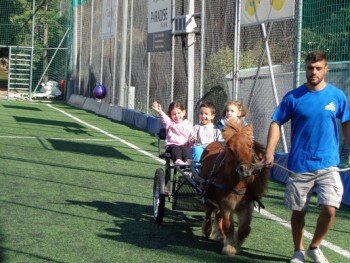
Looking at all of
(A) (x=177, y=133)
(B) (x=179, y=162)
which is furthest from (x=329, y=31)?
(B) (x=179, y=162)

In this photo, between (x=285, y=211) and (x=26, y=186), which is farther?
(x=26, y=186)

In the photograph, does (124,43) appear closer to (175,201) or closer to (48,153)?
(48,153)

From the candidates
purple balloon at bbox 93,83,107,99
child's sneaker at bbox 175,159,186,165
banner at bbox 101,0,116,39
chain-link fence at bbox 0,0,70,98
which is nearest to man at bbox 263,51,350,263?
child's sneaker at bbox 175,159,186,165

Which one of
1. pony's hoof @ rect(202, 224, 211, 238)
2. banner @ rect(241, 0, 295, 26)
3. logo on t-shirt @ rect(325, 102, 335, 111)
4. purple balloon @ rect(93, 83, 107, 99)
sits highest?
banner @ rect(241, 0, 295, 26)

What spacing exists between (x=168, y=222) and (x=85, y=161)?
5607 millimetres

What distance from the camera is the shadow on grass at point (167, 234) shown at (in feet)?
24.0

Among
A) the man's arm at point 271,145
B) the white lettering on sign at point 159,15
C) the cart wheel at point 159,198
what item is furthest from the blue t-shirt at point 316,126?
the white lettering on sign at point 159,15

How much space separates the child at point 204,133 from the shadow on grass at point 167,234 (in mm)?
776

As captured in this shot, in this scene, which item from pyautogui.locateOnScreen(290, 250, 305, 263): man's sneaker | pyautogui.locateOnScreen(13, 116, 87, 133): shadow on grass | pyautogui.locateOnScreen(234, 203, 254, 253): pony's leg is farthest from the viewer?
pyautogui.locateOnScreen(13, 116, 87, 133): shadow on grass

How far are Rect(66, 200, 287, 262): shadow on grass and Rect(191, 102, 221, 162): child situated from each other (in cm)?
78

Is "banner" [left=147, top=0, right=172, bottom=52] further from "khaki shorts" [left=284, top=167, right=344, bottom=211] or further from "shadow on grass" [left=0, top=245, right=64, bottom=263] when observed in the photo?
"khaki shorts" [left=284, top=167, right=344, bottom=211]

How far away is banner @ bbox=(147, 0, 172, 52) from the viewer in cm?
2012

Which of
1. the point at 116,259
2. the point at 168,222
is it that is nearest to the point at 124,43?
the point at 168,222

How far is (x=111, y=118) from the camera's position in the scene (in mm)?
27266
